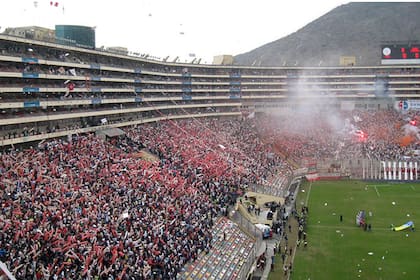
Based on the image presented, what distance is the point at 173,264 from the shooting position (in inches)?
981

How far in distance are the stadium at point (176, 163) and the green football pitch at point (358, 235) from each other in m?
0.31

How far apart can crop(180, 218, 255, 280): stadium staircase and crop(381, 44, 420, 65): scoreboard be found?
178 feet

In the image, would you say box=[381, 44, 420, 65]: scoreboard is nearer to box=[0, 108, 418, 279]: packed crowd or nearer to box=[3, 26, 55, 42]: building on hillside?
box=[0, 108, 418, 279]: packed crowd

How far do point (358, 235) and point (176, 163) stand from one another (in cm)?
1456

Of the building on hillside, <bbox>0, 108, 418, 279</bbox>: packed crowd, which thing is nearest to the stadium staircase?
<bbox>0, 108, 418, 279</bbox>: packed crowd

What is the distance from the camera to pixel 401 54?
78.1 meters

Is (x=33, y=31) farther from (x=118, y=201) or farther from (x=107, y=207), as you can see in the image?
(x=107, y=207)

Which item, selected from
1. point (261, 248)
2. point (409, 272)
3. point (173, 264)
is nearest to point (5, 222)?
point (173, 264)

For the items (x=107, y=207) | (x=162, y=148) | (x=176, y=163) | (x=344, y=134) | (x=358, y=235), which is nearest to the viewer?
(x=107, y=207)

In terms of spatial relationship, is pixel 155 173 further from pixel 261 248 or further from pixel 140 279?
pixel 140 279

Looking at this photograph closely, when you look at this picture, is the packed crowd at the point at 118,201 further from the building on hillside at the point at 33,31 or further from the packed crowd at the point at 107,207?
the building on hillside at the point at 33,31

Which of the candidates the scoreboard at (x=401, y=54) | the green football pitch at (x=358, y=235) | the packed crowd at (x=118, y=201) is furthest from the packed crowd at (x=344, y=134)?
the packed crowd at (x=118, y=201)

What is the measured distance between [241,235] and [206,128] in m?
26.9

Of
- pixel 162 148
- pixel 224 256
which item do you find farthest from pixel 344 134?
pixel 224 256
